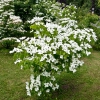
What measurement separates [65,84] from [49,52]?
2.18m

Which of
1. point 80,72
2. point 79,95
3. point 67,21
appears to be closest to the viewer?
point 79,95

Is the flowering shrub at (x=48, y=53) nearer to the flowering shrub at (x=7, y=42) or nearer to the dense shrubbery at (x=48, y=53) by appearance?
the dense shrubbery at (x=48, y=53)

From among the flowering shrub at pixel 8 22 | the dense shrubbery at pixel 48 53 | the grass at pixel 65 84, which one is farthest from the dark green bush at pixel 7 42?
the dense shrubbery at pixel 48 53

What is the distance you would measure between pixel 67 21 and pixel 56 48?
3.80 meters

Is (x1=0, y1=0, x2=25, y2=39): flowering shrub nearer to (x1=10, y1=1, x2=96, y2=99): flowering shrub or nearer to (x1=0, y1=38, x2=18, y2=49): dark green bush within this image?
(x1=0, y1=38, x2=18, y2=49): dark green bush

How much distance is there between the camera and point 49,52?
231 inches

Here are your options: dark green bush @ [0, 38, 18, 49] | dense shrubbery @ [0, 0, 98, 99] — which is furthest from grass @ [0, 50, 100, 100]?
dark green bush @ [0, 38, 18, 49]

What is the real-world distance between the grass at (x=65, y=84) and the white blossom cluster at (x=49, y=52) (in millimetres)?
904

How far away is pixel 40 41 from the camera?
20.0 feet

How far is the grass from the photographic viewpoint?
7023 mm

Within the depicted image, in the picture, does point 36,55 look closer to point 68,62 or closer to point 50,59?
point 50,59

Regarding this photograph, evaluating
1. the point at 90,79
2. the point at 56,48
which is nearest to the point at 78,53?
the point at 56,48

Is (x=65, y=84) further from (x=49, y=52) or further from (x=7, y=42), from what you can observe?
(x=7, y=42)

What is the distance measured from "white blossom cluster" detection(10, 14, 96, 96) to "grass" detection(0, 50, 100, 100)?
0.90 m
